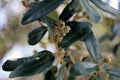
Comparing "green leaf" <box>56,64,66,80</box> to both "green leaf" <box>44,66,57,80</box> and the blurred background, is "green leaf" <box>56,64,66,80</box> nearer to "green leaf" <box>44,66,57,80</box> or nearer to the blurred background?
"green leaf" <box>44,66,57,80</box>

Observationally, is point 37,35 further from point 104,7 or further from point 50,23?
point 104,7

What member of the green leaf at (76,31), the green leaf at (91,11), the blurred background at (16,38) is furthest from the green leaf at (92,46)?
the blurred background at (16,38)

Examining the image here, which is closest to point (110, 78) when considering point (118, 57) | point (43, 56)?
point (43, 56)

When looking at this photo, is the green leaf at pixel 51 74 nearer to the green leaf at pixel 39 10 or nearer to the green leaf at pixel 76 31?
the green leaf at pixel 76 31

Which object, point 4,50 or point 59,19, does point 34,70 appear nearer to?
point 59,19

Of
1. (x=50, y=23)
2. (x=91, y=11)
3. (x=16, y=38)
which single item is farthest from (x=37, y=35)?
(x=16, y=38)

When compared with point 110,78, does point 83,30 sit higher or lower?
higher
